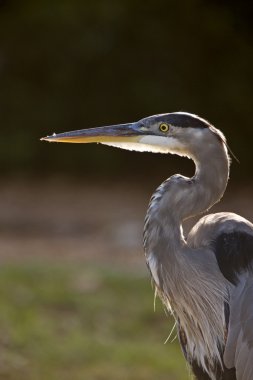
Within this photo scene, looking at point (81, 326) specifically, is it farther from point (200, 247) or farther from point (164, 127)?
point (164, 127)

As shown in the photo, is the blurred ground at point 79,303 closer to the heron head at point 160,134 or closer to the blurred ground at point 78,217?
the blurred ground at point 78,217

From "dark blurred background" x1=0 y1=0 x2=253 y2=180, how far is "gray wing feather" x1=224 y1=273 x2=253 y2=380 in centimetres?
1034

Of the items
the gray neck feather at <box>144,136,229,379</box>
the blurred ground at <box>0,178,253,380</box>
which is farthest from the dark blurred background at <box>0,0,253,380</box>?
the gray neck feather at <box>144,136,229,379</box>

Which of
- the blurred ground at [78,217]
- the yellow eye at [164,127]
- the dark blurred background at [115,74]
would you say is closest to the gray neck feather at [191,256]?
the yellow eye at [164,127]

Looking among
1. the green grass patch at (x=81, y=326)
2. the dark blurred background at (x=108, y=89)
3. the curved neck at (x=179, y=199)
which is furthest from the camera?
the dark blurred background at (x=108, y=89)

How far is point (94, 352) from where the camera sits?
289 inches

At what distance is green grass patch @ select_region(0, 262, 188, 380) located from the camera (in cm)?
705

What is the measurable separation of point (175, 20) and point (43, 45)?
1.94 metres

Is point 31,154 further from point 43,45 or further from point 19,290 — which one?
point 19,290

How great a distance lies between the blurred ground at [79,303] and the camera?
23.4 feet

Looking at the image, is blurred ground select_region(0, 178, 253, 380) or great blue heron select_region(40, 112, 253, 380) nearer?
great blue heron select_region(40, 112, 253, 380)

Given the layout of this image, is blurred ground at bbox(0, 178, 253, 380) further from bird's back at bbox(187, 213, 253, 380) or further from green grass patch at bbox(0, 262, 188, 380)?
bird's back at bbox(187, 213, 253, 380)

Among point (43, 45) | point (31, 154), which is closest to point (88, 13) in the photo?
point (43, 45)

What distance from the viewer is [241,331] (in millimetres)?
4641
